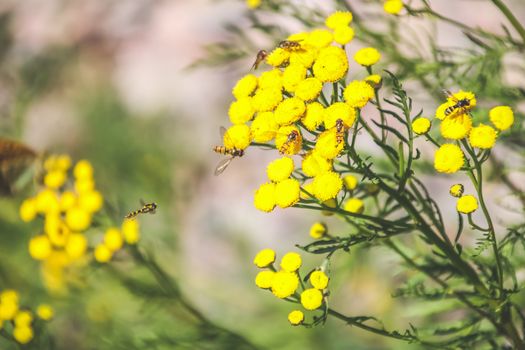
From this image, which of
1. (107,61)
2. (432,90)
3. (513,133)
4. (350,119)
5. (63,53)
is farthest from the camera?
(107,61)

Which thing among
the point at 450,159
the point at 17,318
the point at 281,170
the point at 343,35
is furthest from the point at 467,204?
the point at 17,318

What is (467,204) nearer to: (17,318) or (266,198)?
(266,198)

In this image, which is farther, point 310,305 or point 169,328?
point 169,328

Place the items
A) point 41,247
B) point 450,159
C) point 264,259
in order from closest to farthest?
point 450,159
point 264,259
point 41,247

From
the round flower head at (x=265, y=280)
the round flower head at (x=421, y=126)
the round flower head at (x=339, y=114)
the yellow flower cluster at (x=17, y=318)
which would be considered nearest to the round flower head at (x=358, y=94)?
the round flower head at (x=339, y=114)

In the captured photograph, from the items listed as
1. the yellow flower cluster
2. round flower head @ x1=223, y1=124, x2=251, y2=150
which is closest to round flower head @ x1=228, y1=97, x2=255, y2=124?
round flower head @ x1=223, y1=124, x2=251, y2=150

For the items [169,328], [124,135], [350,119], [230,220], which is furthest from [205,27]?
[350,119]

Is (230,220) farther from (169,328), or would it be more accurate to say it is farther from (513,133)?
(513,133)
